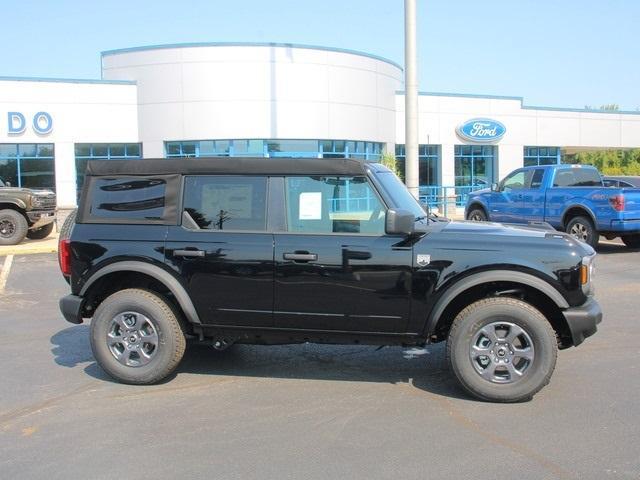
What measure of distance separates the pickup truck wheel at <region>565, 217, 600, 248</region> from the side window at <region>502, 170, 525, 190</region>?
1.74m

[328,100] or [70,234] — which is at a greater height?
[328,100]

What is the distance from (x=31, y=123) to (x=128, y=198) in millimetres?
23342

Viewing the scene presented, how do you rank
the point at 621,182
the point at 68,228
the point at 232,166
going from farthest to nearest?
the point at 621,182
the point at 68,228
the point at 232,166

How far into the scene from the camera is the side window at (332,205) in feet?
16.7

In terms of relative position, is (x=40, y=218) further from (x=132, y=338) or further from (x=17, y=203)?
(x=132, y=338)

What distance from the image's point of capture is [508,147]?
109 ft

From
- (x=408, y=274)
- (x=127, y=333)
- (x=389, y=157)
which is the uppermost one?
(x=389, y=157)

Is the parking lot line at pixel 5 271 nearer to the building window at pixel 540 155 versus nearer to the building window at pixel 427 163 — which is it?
the building window at pixel 427 163

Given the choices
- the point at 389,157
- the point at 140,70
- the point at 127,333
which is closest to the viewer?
the point at 127,333

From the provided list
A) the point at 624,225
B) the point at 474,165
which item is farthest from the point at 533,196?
the point at 474,165

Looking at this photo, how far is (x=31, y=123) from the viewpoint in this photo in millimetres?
26188

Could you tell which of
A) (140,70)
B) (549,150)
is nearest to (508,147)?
(549,150)

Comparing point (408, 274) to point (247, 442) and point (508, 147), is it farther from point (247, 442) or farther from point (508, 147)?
point (508, 147)

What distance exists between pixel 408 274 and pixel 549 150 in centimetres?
3260
